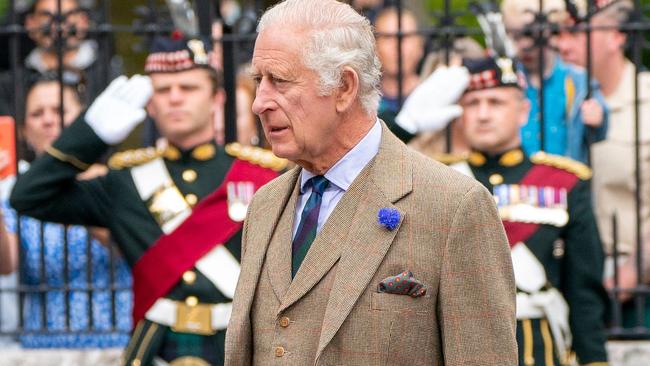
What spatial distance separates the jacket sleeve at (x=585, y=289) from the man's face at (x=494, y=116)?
1.55 feet

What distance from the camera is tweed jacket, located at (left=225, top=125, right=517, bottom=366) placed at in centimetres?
322

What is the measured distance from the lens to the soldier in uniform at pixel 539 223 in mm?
5645

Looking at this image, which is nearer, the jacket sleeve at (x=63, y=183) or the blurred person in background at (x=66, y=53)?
the jacket sleeve at (x=63, y=183)

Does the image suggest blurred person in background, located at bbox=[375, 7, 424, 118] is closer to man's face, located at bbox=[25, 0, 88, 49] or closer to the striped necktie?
man's face, located at bbox=[25, 0, 88, 49]

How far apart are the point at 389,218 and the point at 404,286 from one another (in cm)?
16

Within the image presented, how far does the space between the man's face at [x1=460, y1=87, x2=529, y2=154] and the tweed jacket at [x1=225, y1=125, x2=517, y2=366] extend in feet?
8.48

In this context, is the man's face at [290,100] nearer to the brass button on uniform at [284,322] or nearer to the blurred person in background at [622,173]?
the brass button on uniform at [284,322]

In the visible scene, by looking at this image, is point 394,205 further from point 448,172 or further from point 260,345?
point 260,345

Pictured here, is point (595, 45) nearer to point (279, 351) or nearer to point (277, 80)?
point (277, 80)

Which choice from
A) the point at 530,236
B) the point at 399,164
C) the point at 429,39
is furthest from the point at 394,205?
the point at 429,39

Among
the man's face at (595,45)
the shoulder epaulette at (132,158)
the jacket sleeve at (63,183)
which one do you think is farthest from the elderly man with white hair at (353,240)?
the man's face at (595,45)

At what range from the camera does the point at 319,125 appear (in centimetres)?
336

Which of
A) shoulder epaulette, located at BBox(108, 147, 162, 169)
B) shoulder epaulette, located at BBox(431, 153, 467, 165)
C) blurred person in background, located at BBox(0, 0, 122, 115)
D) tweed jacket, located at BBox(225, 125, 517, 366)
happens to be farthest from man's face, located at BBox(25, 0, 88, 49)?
tweed jacket, located at BBox(225, 125, 517, 366)

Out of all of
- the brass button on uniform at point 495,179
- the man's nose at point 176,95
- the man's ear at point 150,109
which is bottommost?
the brass button on uniform at point 495,179
